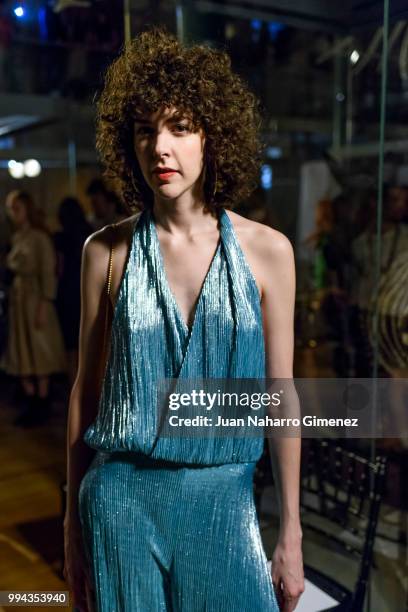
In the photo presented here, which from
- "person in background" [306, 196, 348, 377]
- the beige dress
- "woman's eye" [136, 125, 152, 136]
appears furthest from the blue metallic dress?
"person in background" [306, 196, 348, 377]

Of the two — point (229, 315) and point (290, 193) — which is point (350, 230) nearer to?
point (290, 193)

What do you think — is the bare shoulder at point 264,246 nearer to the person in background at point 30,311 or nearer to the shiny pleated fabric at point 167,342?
the shiny pleated fabric at point 167,342

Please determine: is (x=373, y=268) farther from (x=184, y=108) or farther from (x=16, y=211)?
(x=184, y=108)

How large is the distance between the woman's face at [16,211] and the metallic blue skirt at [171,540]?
943 mm

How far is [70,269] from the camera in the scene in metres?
1.57

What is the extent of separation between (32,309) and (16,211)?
0.28m

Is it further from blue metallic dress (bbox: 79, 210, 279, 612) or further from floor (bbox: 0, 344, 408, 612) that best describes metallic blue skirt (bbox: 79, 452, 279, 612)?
floor (bbox: 0, 344, 408, 612)

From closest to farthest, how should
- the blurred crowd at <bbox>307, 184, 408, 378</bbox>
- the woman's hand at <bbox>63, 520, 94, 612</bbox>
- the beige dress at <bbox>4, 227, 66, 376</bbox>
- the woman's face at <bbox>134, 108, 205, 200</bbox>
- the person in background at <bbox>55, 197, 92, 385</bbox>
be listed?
1. the woman's face at <bbox>134, 108, 205, 200</bbox>
2. the woman's hand at <bbox>63, 520, 94, 612</bbox>
3. the person in background at <bbox>55, 197, 92, 385</bbox>
4. the beige dress at <bbox>4, 227, 66, 376</bbox>
5. the blurred crowd at <bbox>307, 184, 408, 378</bbox>

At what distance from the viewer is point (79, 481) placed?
113 centimetres

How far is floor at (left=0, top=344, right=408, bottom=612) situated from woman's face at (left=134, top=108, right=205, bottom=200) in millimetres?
666

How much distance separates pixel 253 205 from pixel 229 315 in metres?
0.51

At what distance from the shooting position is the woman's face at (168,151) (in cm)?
98

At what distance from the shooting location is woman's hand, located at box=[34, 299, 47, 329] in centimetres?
166

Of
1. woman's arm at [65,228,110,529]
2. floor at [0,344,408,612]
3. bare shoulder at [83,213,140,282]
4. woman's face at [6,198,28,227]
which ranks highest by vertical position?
woman's face at [6,198,28,227]
